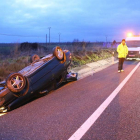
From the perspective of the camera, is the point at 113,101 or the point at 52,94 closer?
the point at 113,101

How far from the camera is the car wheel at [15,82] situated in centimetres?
564

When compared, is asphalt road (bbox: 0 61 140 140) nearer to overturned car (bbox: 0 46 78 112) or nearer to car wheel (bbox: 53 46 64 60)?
overturned car (bbox: 0 46 78 112)

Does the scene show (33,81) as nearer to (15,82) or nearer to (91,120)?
(15,82)

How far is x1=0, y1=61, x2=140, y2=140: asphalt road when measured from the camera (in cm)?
407

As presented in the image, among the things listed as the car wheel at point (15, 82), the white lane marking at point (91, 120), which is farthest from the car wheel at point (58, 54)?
the white lane marking at point (91, 120)

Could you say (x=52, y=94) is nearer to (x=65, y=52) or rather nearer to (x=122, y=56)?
(x=65, y=52)

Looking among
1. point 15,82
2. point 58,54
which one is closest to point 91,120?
point 15,82

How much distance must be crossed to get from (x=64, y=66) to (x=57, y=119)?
345 centimetres

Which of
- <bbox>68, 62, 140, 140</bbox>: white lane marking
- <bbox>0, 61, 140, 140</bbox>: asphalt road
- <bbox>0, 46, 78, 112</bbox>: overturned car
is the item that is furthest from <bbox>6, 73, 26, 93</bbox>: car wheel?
<bbox>68, 62, 140, 140</bbox>: white lane marking

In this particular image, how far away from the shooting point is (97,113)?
5266mm

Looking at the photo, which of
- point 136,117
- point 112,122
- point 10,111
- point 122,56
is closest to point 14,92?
point 10,111

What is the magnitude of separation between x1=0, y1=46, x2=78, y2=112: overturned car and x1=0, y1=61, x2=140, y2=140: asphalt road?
0.26 meters

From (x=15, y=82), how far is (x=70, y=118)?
1.88m

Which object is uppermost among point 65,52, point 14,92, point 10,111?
point 65,52
